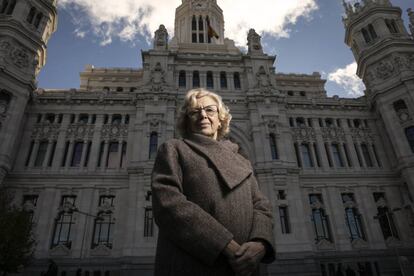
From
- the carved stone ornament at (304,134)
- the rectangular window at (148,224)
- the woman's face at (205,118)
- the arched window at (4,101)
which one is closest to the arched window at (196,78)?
the carved stone ornament at (304,134)

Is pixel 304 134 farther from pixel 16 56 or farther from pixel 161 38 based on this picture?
pixel 16 56

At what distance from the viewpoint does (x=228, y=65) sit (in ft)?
102

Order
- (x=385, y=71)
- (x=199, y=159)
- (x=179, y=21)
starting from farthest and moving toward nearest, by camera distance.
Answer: (x=179, y=21) → (x=385, y=71) → (x=199, y=159)

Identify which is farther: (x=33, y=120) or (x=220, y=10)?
(x=220, y=10)

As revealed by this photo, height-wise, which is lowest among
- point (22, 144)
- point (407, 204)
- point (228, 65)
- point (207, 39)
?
point (407, 204)

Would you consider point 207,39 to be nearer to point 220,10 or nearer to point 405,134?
point 220,10

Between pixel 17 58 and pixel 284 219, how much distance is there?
91.0 feet

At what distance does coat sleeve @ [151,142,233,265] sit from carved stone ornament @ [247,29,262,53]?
31407 mm

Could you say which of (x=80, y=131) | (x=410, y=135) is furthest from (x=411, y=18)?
(x=80, y=131)

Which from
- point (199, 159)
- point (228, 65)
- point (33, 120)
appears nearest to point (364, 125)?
point (228, 65)

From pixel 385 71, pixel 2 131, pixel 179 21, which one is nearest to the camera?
pixel 2 131

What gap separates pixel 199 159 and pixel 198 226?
32.3 inches

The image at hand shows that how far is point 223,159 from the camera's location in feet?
10.4

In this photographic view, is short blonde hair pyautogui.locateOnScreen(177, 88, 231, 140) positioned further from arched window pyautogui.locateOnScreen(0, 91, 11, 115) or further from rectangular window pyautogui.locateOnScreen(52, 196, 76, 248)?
arched window pyautogui.locateOnScreen(0, 91, 11, 115)
